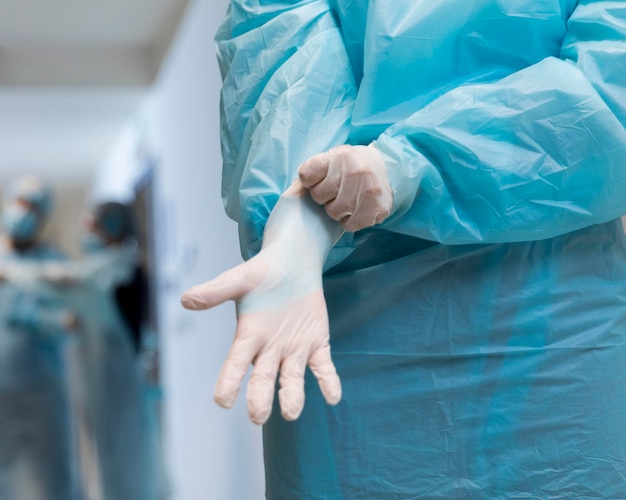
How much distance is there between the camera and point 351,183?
552 millimetres

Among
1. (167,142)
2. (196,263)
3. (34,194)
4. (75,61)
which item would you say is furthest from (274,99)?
(34,194)

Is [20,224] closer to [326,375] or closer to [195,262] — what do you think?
[195,262]

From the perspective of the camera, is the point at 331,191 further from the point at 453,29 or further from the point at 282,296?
the point at 453,29

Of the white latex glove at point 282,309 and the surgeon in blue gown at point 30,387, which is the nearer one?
the white latex glove at point 282,309

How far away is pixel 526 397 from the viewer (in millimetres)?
649

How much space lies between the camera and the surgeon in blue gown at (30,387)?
89.4 inches

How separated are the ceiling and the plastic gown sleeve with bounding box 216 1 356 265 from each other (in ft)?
2.63

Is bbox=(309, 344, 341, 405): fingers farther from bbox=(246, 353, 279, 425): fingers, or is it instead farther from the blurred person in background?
the blurred person in background

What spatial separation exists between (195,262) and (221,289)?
1.43m

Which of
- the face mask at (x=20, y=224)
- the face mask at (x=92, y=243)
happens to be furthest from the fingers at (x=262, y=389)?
the face mask at (x=92, y=243)

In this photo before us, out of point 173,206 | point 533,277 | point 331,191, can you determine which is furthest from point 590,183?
point 173,206

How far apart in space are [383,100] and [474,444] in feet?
0.98

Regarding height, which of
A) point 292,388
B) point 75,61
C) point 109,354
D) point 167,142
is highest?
point 75,61

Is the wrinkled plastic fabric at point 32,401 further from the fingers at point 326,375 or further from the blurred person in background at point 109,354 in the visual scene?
the fingers at point 326,375
